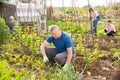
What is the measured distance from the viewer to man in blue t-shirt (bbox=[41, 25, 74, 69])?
6.47 metres

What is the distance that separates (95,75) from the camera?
6.75m

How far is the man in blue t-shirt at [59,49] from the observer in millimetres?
6467

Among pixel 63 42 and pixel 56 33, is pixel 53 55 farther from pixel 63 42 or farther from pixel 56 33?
pixel 56 33

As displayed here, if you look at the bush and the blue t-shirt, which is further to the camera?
the bush

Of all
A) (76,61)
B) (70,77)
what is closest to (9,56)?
(76,61)

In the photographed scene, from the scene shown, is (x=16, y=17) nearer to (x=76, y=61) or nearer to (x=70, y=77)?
(x=76, y=61)

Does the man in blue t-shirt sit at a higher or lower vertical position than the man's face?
lower

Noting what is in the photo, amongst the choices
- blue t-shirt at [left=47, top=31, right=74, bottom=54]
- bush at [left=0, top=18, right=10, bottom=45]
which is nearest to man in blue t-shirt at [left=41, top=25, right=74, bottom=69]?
blue t-shirt at [left=47, top=31, right=74, bottom=54]

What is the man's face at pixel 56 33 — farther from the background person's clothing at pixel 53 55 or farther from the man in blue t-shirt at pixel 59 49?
the background person's clothing at pixel 53 55

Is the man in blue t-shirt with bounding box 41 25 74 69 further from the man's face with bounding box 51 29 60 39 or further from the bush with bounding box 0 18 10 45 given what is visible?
the bush with bounding box 0 18 10 45

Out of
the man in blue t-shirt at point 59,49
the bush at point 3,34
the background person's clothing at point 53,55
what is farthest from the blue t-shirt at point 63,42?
the bush at point 3,34

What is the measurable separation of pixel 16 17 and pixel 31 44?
7.24 meters

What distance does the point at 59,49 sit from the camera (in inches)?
273

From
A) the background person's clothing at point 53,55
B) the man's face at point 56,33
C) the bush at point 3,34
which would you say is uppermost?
the man's face at point 56,33
